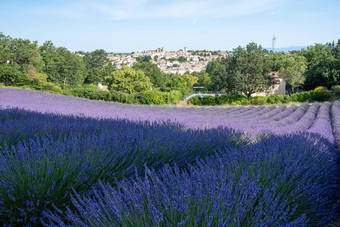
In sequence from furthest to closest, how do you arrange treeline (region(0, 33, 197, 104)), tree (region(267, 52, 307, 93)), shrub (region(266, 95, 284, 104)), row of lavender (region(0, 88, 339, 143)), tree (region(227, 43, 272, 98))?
tree (region(267, 52, 307, 93))
tree (region(227, 43, 272, 98))
shrub (region(266, 95, 284, 104))
treeline (region(0, 33, 197, 104))
row of lavender (region(0, 88, 339, 143))

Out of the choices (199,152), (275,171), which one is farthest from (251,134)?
(275,171)

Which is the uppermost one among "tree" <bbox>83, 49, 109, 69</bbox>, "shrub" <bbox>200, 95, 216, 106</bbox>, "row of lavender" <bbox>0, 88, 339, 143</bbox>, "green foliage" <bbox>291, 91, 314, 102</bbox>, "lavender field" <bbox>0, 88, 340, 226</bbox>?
"tree" <bbox>83, 49, 109, 69</bbox>

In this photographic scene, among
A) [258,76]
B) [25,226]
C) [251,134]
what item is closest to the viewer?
[25,226]

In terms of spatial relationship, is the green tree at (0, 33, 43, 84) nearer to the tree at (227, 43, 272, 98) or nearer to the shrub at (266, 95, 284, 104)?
the tree at (227, 43, 272, 98)

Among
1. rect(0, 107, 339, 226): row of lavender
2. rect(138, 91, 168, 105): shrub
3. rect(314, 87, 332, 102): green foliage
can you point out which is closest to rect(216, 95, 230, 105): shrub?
rect(138, 91, 168, 105): shrub

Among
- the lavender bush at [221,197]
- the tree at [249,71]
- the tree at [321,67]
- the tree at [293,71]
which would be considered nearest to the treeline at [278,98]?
the tree at [249,71]

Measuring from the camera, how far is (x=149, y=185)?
169 cm

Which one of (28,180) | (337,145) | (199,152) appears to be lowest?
(337,145)

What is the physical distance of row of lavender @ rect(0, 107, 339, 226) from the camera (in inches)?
57.9

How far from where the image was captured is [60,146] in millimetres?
2557

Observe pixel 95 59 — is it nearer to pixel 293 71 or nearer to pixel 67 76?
pixel 67 76

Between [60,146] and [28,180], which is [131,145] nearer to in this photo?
[60,146]

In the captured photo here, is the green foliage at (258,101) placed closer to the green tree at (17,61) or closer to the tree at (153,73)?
the green tree at (17,61)

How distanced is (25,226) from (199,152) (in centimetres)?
209
